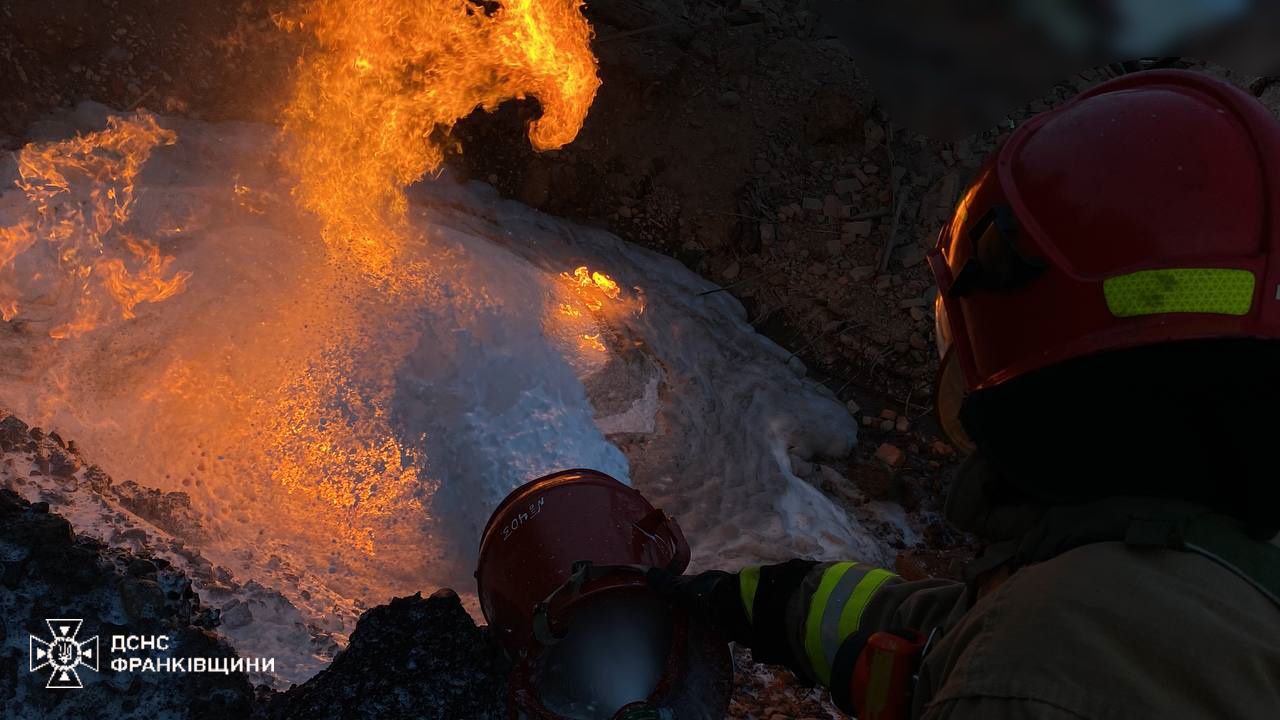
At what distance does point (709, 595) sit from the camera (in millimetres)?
2195

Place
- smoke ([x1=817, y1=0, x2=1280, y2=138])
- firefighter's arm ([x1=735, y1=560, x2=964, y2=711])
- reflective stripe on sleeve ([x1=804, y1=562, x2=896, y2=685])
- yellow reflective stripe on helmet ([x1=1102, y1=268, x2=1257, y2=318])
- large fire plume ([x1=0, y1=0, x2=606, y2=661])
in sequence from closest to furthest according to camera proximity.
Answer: yellow reflective stripe on helmet ([x1=1102, y1=268, x2=1257, y2=318]) < firefighter's arm ([x1=735, y1=560, x2=964, y2=711]) < reflective stripe on sleeve ([x1=804, y1=562, x2=896, y2=685]) < large fire plume ([x1=0, y1=0, x2=606, y2=661]) < smoke ([x1=817, y1=0, x2=1280, y2=138])

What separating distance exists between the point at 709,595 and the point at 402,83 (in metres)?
3.88

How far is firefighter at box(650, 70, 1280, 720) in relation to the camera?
1.07m

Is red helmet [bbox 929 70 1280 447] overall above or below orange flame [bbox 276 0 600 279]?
above

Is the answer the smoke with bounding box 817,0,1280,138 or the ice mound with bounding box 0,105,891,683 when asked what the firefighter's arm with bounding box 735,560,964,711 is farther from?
the smoke with bounding box 817,0,1280,138

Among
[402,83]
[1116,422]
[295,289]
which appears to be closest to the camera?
[1116,422]

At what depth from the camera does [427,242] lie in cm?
479

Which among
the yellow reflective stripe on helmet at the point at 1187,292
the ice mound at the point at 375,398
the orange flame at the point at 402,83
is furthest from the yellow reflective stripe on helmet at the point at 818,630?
the orange flame at the point at 402,83

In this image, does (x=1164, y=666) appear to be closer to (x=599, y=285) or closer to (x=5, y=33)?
(x=599, y=285)

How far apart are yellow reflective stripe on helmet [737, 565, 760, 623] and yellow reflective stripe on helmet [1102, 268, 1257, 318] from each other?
1131 millimetres

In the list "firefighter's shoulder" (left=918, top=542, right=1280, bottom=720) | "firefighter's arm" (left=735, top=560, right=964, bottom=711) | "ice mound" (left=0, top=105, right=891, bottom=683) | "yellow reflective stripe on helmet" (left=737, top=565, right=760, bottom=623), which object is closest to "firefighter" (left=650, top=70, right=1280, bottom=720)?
"firefighter's shoulder" (left=918, top=542, right=1280, bottom=720)

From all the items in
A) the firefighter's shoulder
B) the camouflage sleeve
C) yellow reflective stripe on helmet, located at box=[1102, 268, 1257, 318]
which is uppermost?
yellow reflective stripe on helmet, located at box=[1102, 268, 1257, 318]

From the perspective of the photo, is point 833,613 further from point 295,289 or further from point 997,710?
point 295,289

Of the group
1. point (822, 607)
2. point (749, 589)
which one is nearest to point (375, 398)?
point (749, 589)
